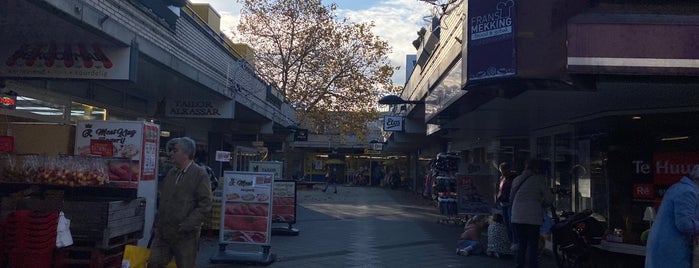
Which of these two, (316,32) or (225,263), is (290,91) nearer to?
(316,32)

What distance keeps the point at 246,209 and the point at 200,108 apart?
17.6 ft

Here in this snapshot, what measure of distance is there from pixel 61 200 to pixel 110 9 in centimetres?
269

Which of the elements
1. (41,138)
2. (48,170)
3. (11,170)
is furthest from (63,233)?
(41,138)

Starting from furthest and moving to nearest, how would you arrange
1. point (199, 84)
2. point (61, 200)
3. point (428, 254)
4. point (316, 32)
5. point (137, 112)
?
point (316, 32)
point (137, 112)
point (199, 84)
point (428, 254)
point (61, 200)

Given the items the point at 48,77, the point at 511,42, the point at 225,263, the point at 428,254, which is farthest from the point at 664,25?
the point at 48,77

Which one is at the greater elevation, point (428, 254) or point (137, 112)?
point (137, 112)

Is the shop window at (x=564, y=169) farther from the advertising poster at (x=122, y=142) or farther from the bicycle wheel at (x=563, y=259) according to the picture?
the advertising poster at (x=122, y=142)

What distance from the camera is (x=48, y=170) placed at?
659cm

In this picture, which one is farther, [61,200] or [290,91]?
[290,91]

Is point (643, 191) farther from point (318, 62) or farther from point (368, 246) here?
point (318, 62)

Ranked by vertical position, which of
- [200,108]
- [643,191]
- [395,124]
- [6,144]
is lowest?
[643,191]

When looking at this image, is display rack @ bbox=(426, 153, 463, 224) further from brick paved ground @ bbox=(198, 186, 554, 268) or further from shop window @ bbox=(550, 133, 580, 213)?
shop window @ bbox=(550, 133, 580, 213)

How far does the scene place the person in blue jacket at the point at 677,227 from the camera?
16.1 ft

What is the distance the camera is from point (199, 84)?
1105 cm
